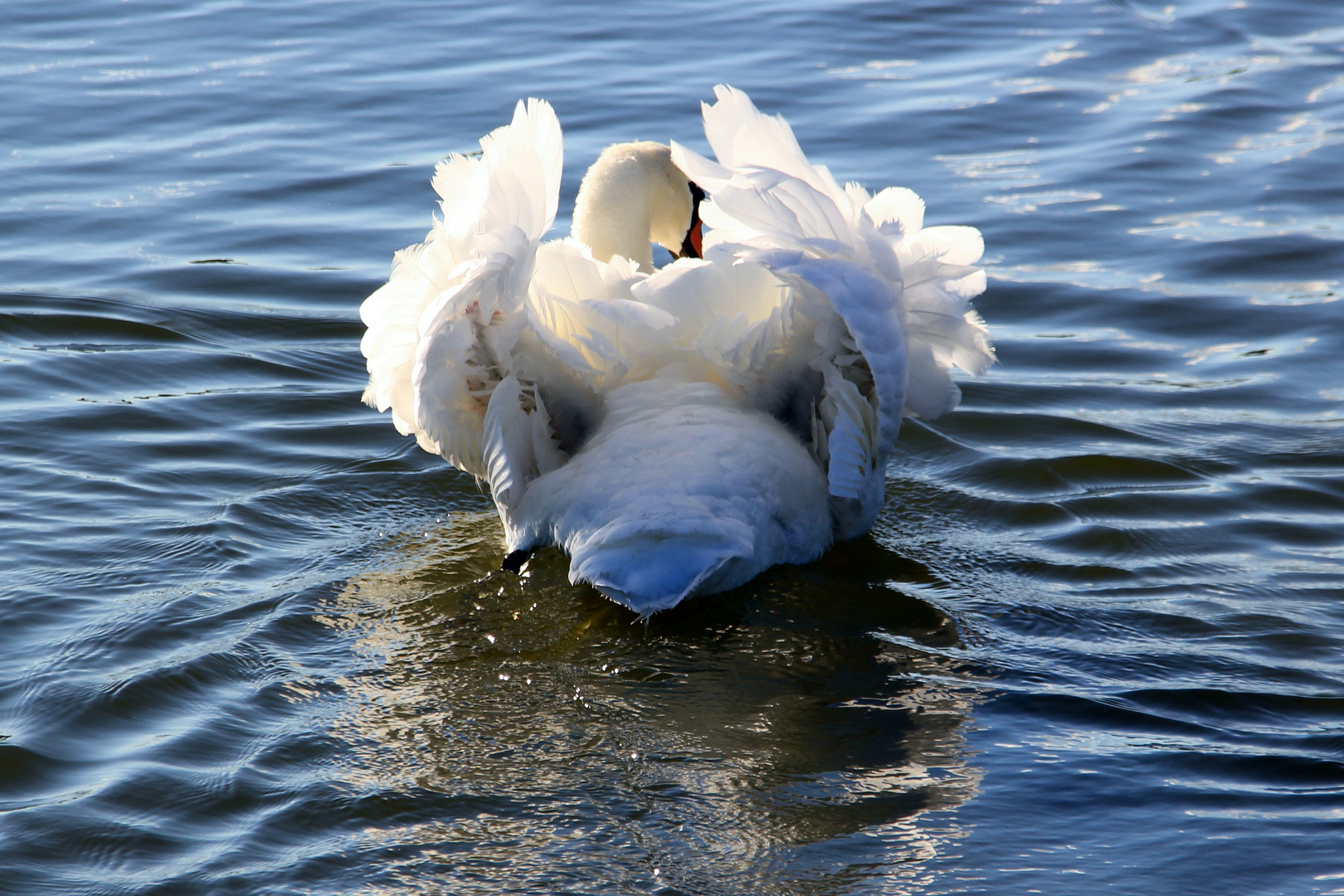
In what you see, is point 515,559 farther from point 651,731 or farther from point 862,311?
point 862,311

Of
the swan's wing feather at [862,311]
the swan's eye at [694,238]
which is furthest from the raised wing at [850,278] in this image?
the swan's eye at [694,238]

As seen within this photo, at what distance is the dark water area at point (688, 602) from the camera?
137 inches

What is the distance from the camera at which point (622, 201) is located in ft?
18.8

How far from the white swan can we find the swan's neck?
606 mm

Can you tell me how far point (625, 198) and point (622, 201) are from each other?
0.05ft

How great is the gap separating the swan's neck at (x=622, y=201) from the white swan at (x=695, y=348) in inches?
23.9

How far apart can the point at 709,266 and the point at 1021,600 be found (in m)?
1.44

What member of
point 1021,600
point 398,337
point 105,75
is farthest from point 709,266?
point 105,75

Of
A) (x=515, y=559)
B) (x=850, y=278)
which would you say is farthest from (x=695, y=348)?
(x=515, y=559)

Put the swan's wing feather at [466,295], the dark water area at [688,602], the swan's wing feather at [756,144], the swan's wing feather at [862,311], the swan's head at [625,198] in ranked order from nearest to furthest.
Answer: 1. the dark water area at [688,602]
2. the swan's wing feather at [862,311]
3. the swan's wing feather at [466,295]
4. the swan's wing feather at [756,144]
5. the swan's head at [625,198]

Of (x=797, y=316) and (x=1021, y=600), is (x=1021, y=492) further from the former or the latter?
(x=797, y=316)

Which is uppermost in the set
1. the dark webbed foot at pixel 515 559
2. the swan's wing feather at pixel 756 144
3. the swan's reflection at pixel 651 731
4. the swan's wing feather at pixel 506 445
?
the swan's wing feather at pixel 756 144

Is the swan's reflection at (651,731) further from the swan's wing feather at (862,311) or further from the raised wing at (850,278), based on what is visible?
the swan's wing feather at (862,311)

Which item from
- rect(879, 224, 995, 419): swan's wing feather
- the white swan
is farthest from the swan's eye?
rect(879, 224, 995, 419): swan's wing feather
